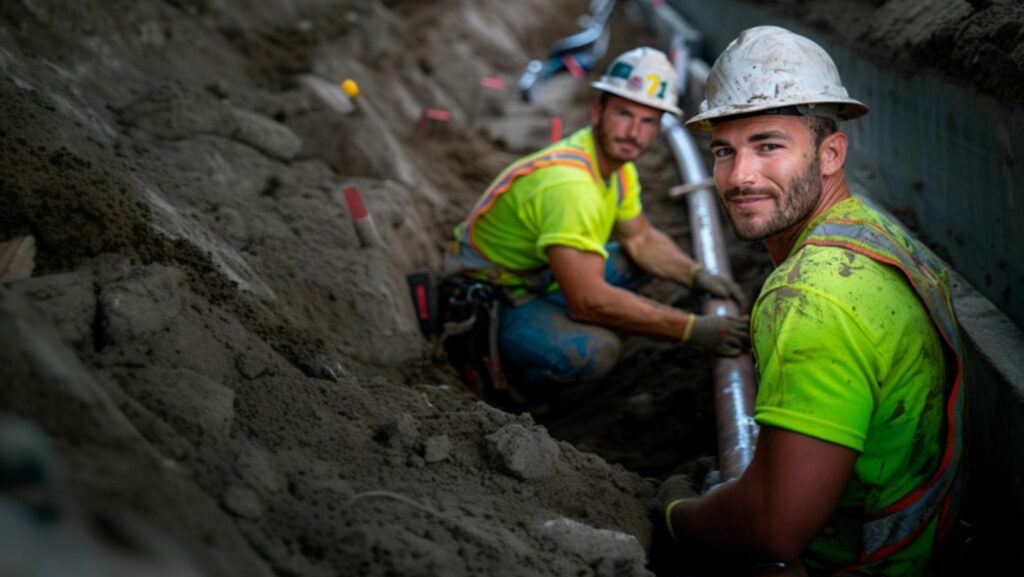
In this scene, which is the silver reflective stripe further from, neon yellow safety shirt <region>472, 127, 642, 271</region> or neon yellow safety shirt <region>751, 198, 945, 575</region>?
neon yellow safety shirt <region>472, 127, 642, 271</region>

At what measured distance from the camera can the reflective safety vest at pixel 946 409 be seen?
253 centimetres

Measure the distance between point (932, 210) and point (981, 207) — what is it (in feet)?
1.71

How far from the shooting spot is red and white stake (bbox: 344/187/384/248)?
4602mm

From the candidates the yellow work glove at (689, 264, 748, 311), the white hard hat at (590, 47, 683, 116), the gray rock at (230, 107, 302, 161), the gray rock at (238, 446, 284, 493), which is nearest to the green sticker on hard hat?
the white hard hat at (590, 47, 683, 116)

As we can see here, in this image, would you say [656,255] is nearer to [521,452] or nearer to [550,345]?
[550,345]

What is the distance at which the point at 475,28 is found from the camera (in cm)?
1060

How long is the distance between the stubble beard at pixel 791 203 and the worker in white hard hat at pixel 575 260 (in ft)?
5.28

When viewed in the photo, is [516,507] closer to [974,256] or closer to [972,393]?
[972,393]

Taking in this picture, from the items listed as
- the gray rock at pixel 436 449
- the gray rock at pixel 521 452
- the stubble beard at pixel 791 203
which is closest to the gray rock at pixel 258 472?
the gray rock at pixel 436 449

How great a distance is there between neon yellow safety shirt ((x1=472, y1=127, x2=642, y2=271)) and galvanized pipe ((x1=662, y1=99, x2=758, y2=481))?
60 cm

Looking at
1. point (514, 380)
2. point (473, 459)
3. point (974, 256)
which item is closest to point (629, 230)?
point (514, 380)

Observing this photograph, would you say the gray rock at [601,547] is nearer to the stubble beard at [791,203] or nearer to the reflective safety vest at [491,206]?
the stubble beard at [791,203]

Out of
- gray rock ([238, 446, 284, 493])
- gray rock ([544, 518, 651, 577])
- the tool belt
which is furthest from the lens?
the tool belt

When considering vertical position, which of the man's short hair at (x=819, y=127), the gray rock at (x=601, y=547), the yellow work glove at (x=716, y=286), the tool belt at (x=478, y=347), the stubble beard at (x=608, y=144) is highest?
the man's short hair at (x=819, y=127)
